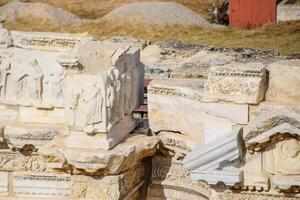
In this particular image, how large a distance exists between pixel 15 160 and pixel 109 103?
260 centimetres

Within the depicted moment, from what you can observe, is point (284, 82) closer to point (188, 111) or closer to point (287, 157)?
point (287, 157)

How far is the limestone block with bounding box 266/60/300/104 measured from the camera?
16.0 metres

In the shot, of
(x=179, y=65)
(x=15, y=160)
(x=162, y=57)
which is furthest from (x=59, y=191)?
(x=162, y=57)

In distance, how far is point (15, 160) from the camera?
1831 centimetres

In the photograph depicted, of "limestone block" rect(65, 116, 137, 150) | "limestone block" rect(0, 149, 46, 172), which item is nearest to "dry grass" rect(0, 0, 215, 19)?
"limestone block" rect(0, 149, 46, 172)

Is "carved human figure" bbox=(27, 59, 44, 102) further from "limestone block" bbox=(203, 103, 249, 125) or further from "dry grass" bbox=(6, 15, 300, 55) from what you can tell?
"dry grass" bbox=(6, 15, 300, 55)

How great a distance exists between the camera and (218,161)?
15930 mm

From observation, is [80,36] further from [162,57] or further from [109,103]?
[162,57]

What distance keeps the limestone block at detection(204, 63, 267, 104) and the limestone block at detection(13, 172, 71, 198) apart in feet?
10.8

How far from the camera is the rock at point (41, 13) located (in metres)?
44.8

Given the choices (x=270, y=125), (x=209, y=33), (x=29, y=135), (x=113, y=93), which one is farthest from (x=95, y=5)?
(x=270, y=125)

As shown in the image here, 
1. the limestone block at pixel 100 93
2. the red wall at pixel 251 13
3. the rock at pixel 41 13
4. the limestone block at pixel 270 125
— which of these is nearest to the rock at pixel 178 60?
the limestone block at pixel 100 93

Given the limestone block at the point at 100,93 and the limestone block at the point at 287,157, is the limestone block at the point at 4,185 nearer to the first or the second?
the limestone block at the point at 100,93

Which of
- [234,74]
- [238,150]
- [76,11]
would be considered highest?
[234,74]
